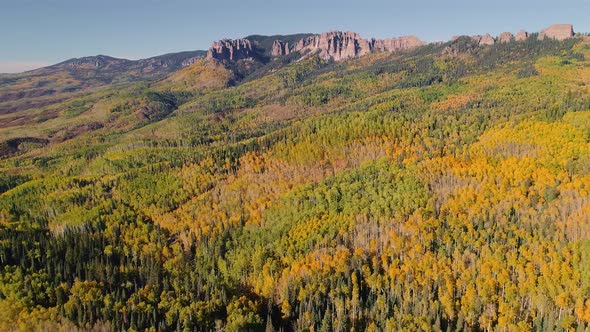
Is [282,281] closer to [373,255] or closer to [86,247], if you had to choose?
[373,255]

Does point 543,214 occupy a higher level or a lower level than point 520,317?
higher

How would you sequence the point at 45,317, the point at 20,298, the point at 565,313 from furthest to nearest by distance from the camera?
the point at 20,298, the point at 45,317, the point at 565,313

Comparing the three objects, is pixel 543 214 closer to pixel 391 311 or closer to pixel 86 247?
pixel 391 311

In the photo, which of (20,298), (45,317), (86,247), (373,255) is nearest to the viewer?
(45,317)

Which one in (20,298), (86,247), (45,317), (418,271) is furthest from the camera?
(86,247)

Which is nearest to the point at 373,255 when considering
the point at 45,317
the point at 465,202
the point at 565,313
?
the point at 465,202

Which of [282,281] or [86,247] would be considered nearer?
[282,281]

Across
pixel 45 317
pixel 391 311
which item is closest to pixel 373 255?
pixel 391 311

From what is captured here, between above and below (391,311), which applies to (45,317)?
above

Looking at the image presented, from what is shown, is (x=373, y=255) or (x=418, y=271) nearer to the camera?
(x=418, y=271)
